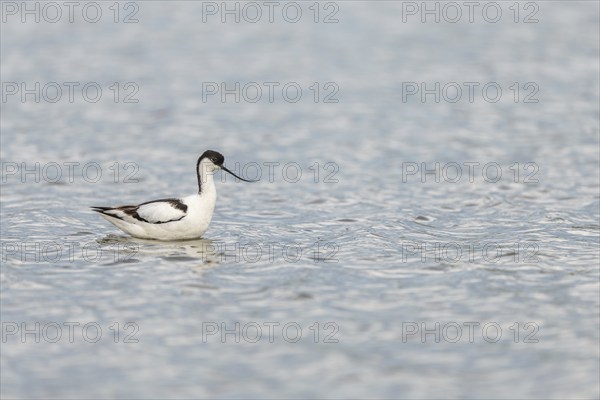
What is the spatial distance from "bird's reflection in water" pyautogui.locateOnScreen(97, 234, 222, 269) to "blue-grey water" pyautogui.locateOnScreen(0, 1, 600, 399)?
0.08 m

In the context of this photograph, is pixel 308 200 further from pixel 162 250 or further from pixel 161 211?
pixel 162 250

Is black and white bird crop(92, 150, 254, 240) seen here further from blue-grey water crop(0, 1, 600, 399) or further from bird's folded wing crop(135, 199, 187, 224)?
blue-grey water crop(0, 1, 600, 399)

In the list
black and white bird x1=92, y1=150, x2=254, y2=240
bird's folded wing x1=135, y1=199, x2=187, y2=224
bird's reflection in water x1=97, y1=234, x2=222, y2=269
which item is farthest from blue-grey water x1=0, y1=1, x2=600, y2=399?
bird's folded wing x1=135, y1=199, x2=187, y2=224

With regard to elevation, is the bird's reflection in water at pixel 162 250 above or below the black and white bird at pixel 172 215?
below

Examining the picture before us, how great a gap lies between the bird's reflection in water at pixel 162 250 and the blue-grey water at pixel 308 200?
81mm

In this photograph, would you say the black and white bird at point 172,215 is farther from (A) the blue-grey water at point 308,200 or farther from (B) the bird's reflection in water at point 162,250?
(A) the blue-grey water at point 308,200

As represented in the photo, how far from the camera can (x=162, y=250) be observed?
16.6m

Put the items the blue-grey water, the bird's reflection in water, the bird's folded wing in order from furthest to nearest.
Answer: the bird's folded wing → the bird's reflection in water → the blue-grey water

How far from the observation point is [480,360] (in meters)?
Result: 12.3

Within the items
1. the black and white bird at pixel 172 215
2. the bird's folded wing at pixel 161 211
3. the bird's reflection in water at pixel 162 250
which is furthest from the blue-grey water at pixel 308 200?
the bird's folded wing at pixel 161 211

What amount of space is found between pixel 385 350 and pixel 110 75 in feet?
61.1

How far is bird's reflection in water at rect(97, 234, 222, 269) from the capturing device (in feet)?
52.8

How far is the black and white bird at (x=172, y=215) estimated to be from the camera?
16.8 metres

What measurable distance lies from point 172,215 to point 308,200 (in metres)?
3.79
